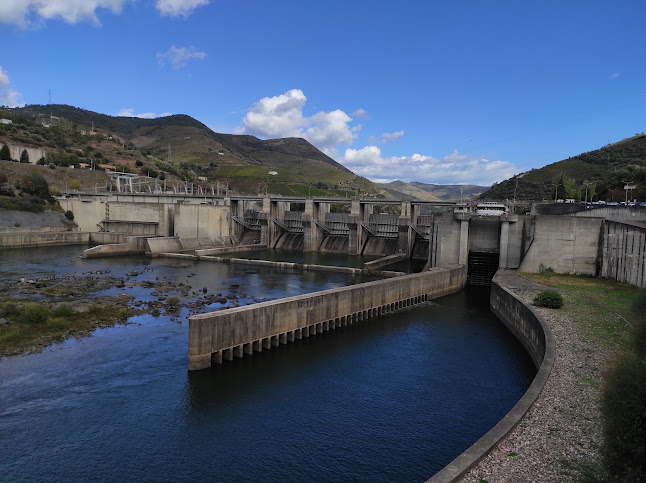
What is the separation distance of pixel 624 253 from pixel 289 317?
2035 cm

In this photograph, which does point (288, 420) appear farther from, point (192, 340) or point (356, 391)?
point (192, 340)

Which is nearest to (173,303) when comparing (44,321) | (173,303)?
(173,303)

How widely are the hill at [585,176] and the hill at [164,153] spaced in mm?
34445

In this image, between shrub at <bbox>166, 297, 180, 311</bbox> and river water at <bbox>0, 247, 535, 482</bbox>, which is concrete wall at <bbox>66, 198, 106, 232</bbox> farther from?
river water at <bbox>0, 247, 535, 482</bbox>

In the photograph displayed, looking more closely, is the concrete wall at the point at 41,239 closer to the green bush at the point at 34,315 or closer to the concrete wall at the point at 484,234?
the green bush at the point at 34,315

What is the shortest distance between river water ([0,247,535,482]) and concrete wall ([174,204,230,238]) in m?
32.7

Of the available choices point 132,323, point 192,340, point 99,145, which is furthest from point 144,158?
point 192,340

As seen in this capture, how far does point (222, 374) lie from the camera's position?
17609 millimetres

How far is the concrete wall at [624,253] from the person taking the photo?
24766 mm

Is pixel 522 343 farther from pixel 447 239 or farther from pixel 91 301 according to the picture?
pixel 91 301

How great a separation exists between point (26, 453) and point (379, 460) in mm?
9124

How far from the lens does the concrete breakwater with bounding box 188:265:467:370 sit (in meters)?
17.7

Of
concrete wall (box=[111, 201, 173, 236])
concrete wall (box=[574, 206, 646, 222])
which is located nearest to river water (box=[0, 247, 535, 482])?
concrete wall (box=[574, 206, 646, 222])

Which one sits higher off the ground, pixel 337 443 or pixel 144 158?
pixel 144 158
